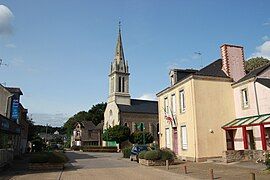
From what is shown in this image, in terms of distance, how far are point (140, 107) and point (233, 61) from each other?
4541 centimetres

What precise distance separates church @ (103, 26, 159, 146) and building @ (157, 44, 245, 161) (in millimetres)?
38051

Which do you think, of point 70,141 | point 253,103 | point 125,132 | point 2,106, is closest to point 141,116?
point 125,132

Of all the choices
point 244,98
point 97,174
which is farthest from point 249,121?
point 97,174

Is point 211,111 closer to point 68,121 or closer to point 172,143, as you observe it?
point 172,143

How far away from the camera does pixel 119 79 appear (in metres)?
68.5

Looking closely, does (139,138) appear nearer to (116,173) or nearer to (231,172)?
(116,173)

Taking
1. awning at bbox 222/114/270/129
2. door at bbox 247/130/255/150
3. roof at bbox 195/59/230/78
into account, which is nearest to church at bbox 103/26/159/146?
roof at bbox 195/59/230/78

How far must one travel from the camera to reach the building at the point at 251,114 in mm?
19237

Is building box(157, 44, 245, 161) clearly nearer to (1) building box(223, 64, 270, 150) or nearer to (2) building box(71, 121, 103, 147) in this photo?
(1) building box(223, 64, 270, 150)

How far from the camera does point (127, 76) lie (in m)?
69.4

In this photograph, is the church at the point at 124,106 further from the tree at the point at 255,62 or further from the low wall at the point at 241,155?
the low wall at the point at 241,155

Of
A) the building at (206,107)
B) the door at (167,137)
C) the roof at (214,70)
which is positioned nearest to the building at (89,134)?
the door at (167,137)

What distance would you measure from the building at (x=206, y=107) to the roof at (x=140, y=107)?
3929cm

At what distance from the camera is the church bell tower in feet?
220
